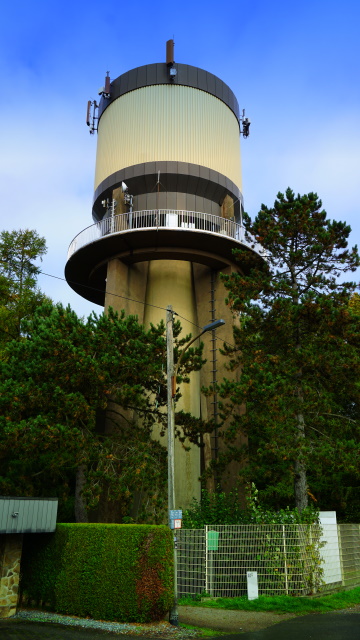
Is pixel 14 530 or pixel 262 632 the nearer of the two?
pixel 262 632

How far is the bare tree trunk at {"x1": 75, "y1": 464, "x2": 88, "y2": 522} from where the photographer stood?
19.6 m

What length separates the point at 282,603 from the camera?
14.2 metres

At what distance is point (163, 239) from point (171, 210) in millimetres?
1438

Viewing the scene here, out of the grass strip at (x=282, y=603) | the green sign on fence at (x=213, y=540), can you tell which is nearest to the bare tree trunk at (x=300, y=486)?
the grass strip at (x=282, y=603)

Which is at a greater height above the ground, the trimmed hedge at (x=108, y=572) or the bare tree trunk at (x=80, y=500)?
the bare tree trunk at (x=80, y=500)

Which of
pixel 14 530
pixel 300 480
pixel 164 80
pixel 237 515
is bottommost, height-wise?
pixel 14 530

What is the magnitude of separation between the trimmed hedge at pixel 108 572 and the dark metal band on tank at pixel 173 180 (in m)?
18.0

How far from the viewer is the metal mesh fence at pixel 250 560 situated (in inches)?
592

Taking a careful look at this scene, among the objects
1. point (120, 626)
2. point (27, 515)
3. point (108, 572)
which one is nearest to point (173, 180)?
point (27, 515)

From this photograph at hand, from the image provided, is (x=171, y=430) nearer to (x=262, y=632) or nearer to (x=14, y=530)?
(x=14, y=530)

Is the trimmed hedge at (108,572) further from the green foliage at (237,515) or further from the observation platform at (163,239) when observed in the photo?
the observation platform at (163,239)

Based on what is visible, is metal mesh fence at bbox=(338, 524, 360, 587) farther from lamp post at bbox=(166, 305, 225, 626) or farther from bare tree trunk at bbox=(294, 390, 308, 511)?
lamp post at bbox=(166, 305, 225, 626)

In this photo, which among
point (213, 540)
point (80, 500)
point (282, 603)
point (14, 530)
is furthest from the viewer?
point (80, 500)

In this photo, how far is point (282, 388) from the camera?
767 inches
